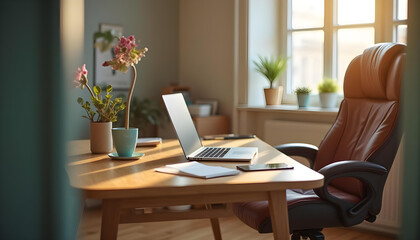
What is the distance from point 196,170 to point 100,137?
27.1 inches

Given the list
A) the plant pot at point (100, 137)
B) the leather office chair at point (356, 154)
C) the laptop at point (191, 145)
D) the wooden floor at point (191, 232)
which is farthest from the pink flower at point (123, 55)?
the wooden floor at point (191, 232)

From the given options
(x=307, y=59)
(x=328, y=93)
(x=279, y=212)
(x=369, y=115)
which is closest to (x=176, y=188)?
(x=279, y=212)

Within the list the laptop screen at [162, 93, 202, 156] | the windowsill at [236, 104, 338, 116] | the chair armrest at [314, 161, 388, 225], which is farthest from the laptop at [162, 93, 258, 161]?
the windowsill at [236, 104, 338, 116]

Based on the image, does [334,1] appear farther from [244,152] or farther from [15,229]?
[15,229]

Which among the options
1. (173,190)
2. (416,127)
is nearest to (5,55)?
(416,127)

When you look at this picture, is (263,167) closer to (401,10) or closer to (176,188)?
(176,188)

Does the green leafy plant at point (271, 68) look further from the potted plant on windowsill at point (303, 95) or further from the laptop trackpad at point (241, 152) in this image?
the laptop trackpad at point (241, 152)

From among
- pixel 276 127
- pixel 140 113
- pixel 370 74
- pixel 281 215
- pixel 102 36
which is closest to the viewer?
pixel 102 36

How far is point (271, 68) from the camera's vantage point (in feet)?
13.3

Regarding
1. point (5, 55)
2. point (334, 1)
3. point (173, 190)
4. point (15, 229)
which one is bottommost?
point (173, 190)

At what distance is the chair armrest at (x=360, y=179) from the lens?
207cm

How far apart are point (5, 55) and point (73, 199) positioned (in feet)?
0.46

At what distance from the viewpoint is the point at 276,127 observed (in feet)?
12.8

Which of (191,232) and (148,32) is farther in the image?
(148,32)
